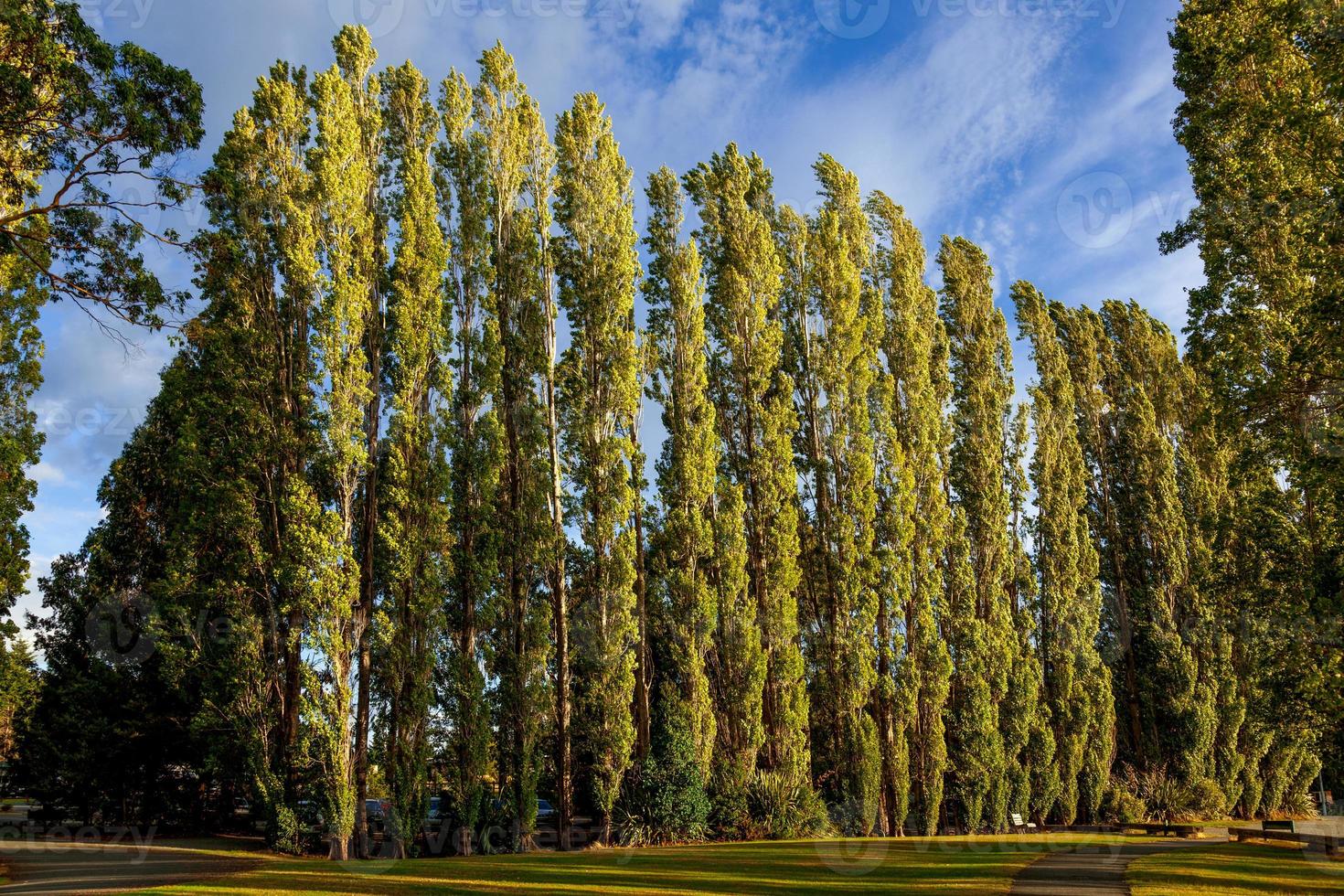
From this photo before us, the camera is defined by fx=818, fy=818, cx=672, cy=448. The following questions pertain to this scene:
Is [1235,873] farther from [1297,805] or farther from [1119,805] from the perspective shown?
[1297,805]

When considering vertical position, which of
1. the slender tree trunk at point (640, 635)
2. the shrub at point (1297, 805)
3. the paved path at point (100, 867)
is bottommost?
the shrub at point (1297, 805)

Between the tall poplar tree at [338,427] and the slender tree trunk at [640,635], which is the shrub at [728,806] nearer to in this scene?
the slender tree trunk at [640,635]

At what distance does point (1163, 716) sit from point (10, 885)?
138ft

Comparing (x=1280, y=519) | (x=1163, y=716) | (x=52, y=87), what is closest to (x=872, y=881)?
(x=1280, y=519)

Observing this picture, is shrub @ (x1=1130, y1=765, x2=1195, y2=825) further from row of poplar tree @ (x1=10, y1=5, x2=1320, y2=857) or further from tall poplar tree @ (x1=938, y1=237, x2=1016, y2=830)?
tall poplar tree @ (x1=938, y1=237, x2=1016, y2=830)

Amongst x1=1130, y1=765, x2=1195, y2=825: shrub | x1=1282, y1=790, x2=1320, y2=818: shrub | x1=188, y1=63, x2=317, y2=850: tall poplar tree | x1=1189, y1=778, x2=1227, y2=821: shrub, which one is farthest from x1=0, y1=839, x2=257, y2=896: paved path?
x1=1282, y1=790, x2=1320, y2=818: shrub

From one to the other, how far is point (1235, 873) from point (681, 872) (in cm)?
962

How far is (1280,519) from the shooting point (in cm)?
2111

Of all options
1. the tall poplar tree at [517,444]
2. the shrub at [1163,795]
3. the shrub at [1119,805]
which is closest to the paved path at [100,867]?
the tall poplar tree at [517,444]

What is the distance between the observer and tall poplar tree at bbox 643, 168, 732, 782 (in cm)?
2397

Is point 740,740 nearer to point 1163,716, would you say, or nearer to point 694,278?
point 694,278

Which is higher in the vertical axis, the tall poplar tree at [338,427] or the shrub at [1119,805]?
the tall poplar tree at [338,427]

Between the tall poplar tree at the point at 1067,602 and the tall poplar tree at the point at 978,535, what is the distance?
270 centimetres

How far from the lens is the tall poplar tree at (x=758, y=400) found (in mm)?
25734
